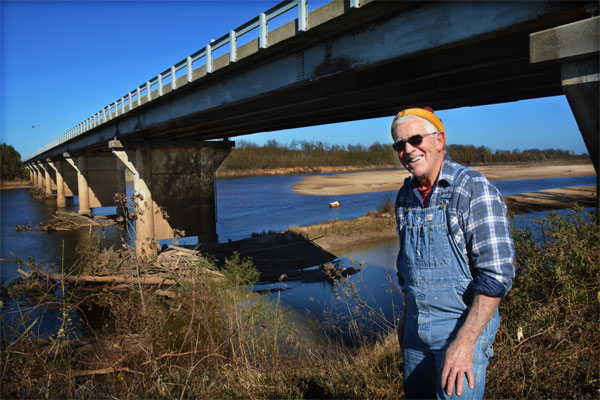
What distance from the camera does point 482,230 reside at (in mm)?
1923

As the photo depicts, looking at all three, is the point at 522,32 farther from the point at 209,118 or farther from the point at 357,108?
the point at 209,118

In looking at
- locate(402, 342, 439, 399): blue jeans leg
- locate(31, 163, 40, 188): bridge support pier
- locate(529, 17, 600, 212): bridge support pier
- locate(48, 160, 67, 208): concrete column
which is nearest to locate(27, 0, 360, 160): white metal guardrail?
locate(529, 17, 600, 212): bridge support pier

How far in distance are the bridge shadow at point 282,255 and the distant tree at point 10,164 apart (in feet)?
270

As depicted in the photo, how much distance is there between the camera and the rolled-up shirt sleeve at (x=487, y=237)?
186 centimetres

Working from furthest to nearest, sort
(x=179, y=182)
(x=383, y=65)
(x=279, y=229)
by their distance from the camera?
1. (x=279, y=229)
2. (x=179, y=182)
3. (x=383, y=65)

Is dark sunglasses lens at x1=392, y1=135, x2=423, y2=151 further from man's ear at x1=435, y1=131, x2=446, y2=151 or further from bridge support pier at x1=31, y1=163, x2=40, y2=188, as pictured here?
bridge support pier at x1=31, y1=163, x2=40, y2=188

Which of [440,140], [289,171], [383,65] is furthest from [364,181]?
[440,140]

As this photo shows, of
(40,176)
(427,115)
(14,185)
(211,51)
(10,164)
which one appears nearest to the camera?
(427,115)

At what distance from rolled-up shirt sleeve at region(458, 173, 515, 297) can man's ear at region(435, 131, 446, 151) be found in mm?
297

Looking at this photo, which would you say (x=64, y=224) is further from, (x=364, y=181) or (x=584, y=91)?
(x=364, y=181)

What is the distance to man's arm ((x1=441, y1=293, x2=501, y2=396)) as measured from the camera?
1888 mm

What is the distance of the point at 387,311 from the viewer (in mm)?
9883

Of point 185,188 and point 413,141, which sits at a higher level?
point 413,141

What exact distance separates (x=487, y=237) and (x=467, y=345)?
517 millimetres
